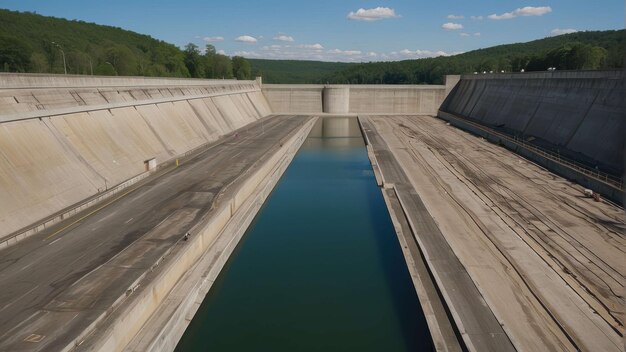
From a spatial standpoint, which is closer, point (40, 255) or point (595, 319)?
point (595, 319)

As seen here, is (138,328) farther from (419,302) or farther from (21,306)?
(419,302)

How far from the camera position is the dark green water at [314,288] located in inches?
649

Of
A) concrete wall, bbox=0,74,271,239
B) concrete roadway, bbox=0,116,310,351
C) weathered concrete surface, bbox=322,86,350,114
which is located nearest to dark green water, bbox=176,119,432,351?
concrete roadway, bbox=0,116,310,351

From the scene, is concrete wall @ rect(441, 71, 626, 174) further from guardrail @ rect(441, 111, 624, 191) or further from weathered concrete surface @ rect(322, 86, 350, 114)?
weathered concrete surface @ rect(322, 86, 350, 114)

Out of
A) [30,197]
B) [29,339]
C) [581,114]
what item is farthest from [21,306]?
[581,114]

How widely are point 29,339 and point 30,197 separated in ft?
43.1

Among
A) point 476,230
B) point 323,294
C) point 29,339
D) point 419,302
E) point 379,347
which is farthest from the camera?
point 476,230

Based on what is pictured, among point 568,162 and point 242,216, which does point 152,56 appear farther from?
point 568,162

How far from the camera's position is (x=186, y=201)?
2775 cm

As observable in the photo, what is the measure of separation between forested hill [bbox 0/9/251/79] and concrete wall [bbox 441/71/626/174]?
5809cm

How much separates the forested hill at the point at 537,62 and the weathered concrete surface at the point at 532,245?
162 ft

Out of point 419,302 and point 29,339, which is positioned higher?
point 29,339

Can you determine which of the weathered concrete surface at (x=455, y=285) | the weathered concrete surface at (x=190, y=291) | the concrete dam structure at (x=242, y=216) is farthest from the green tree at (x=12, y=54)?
the weathered concrete surface at (x=455, y=285)

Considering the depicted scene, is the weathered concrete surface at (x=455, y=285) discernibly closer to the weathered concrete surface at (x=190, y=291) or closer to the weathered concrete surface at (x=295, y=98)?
the weathered concrete surface at (x=190, y=291)
